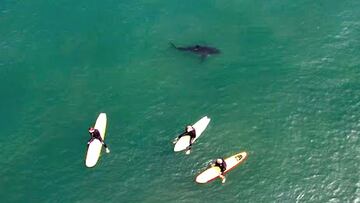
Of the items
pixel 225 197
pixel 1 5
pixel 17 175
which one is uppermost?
pixel 1 5

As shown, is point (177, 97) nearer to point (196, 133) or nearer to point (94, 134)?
point (196, 133)

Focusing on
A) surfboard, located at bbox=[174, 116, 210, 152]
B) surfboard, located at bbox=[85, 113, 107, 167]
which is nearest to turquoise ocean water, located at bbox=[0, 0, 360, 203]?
surfboard, located at bbox=[85, 113, 107, 167]

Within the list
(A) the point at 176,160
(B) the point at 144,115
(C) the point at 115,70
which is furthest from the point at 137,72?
(A) the point at 176,160

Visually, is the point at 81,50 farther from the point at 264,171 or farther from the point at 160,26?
the point at 264,171

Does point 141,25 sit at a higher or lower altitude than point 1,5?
lower

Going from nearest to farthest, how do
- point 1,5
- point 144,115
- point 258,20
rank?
point 144,115 < point 258,20 < point 1,5

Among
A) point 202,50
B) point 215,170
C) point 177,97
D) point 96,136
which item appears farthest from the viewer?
point 202,50

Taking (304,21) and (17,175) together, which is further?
(304,21)

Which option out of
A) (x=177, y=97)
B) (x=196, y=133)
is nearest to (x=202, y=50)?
(x=177, y=97)
